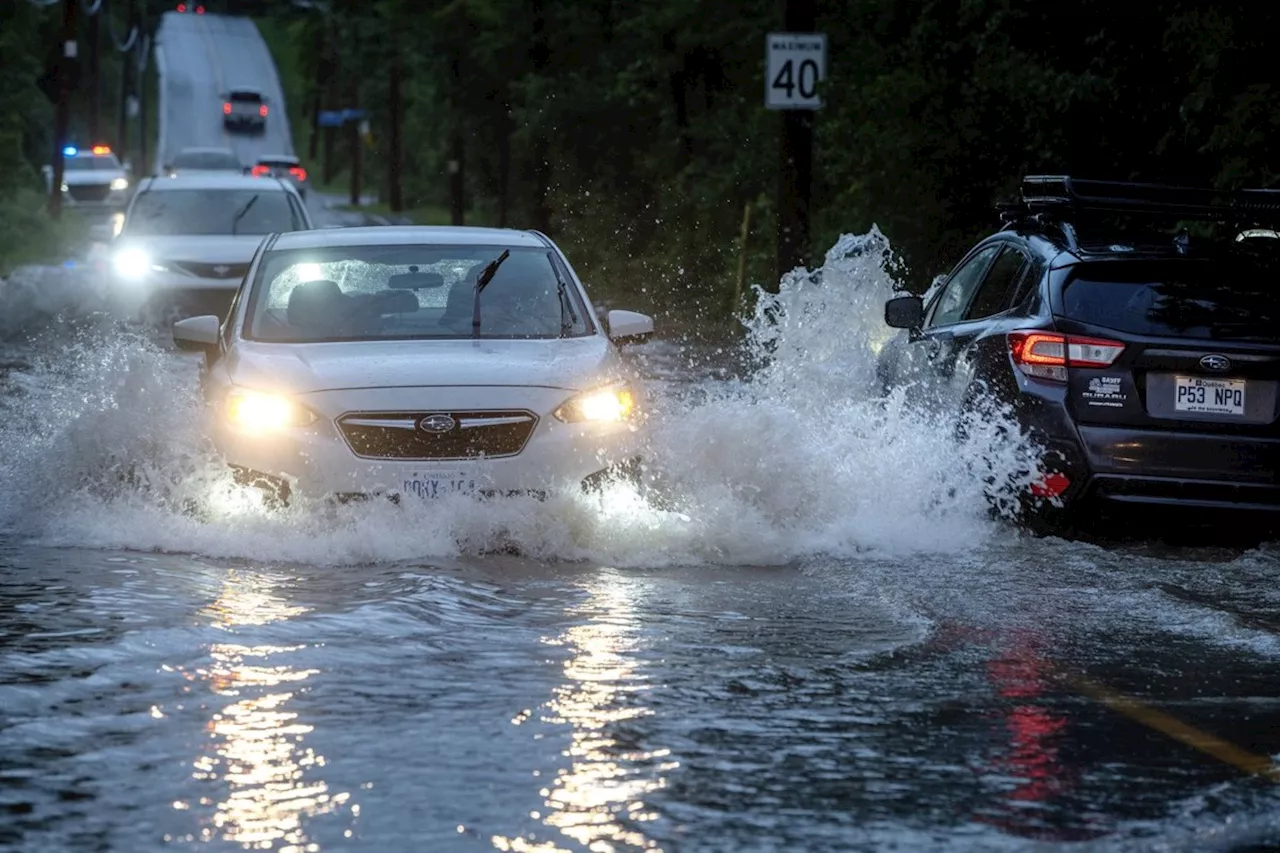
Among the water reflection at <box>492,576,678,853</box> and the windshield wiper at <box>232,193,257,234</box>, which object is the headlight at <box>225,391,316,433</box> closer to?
the water reflection at <box>492,576,678,853</box>

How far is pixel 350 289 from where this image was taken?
1218 cm

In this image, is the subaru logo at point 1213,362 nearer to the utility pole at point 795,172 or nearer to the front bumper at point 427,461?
the front bumper at point 427,461

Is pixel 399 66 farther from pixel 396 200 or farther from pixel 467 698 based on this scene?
pixel 467 698

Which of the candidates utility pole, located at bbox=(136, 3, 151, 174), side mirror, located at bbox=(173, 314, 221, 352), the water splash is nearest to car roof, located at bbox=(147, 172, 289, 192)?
the water splash

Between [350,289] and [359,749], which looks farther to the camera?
[350,289]

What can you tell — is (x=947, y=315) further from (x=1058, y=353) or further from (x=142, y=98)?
(x=142, y=98)

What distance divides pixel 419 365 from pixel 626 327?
1.49m

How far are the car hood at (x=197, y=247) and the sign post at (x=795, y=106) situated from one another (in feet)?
15.2

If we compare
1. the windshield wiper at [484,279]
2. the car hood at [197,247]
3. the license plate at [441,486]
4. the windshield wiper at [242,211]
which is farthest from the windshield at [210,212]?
the license plate at [441,486]

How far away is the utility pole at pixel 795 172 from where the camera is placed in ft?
Result: 68.4

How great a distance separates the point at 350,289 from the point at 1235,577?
450 centimetres

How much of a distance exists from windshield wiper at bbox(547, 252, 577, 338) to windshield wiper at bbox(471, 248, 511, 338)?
252 millimetres

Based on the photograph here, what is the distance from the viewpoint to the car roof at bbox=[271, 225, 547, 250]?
12.3 m

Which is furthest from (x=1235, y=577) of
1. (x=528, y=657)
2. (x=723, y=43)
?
(x=723, y=43)
